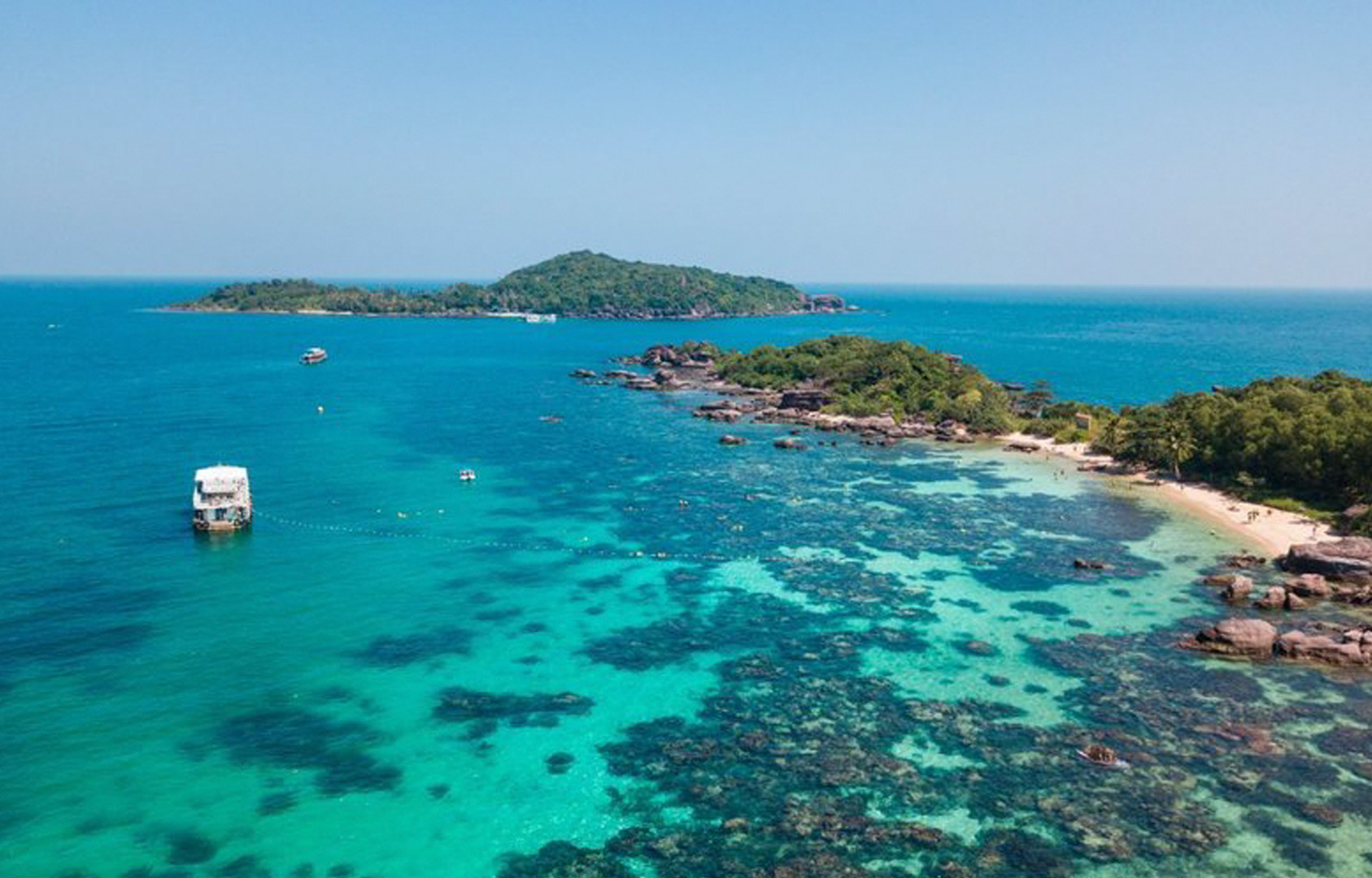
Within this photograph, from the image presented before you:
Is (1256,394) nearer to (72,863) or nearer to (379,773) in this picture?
(379,773)

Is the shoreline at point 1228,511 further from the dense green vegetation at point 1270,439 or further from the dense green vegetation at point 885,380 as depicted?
the dense green vegetation at point 885,380

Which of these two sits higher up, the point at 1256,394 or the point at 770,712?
the point at 1256,394

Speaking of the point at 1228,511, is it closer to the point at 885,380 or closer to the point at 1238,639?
the point at 1238,639

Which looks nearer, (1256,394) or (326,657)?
(326,657)

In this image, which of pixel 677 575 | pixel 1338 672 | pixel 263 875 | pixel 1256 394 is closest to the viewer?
pixel 263 875

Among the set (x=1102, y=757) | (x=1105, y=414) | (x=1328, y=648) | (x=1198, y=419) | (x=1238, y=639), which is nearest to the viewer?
(x=1102, y=757)

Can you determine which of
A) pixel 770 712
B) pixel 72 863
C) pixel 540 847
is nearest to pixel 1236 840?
pixel 770 712

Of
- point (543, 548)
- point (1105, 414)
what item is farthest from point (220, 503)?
point (1105, 414)
